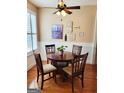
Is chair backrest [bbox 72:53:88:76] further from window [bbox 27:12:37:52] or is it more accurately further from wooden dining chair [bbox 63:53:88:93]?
window [bbox 27:12:37:52]

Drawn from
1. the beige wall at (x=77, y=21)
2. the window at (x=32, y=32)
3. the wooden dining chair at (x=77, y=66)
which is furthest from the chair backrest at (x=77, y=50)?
the window at (x=32, y=32)

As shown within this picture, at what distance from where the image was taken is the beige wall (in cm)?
588

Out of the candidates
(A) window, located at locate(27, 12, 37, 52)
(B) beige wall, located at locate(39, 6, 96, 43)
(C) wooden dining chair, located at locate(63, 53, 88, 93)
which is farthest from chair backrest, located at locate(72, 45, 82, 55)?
(A) window, located at locate(27, 12, 37, 52)

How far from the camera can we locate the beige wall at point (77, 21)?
588 cm

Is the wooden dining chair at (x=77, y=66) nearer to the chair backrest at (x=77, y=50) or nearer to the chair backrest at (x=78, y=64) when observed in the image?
the chair backrest at (x=78, y=64)

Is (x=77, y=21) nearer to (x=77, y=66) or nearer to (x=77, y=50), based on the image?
(x=77, y=50)
